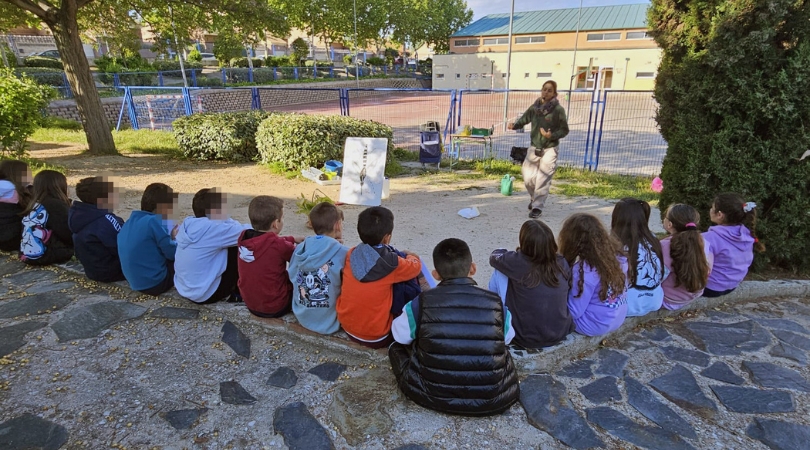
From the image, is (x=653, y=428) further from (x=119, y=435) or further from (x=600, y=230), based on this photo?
(x=119, y=435)

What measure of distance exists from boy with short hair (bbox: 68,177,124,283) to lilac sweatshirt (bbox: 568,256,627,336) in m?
3.30

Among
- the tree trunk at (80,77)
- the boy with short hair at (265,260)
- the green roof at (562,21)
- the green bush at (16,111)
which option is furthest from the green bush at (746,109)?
the green roof at (562,21)

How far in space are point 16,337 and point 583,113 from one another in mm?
19923

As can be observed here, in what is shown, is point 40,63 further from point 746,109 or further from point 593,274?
point 746,109

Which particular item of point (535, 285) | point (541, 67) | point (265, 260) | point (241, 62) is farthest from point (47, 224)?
point (541, 67)

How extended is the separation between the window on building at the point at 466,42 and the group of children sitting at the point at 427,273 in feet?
145

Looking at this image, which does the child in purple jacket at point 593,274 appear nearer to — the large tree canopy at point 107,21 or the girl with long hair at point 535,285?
the girl with long hair at point 535,285

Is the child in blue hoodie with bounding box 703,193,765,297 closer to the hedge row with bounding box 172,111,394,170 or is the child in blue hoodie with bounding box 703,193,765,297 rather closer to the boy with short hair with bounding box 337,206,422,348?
the boy with short hair with bounding box 337,206,422,348

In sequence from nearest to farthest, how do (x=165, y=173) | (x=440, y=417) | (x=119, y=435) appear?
(x=119, y=435) < (x=440, y=417) < (x=165, y=173)

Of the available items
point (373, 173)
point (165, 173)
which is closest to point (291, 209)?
point (373, 173)

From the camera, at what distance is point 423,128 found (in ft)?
30.7

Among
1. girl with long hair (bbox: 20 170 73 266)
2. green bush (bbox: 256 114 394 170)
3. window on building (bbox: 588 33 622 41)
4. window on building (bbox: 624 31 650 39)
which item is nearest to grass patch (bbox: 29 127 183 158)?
green bush (bbox: 256 114 394 170)

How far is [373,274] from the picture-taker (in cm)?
255

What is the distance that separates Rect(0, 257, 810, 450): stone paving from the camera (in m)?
2.24
